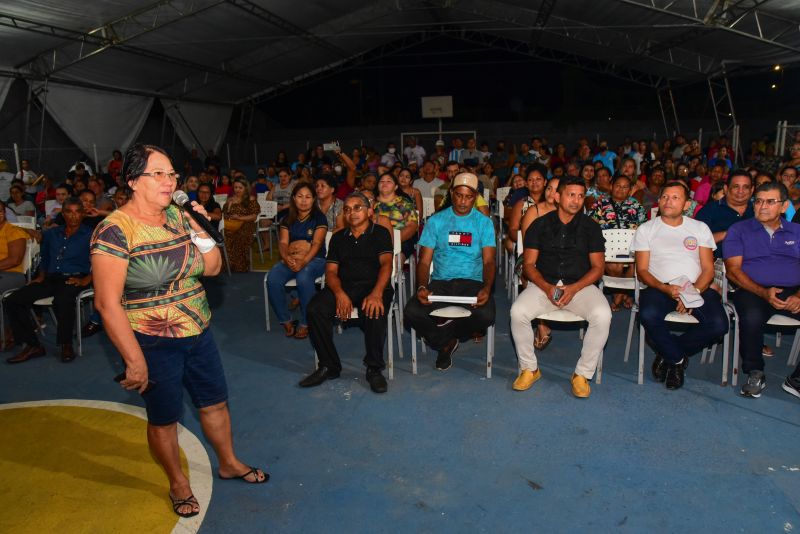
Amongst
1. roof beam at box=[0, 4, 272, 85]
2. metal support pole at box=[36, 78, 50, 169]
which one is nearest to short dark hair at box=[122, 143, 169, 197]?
roof beam at box=[0, 4, 272, 85]

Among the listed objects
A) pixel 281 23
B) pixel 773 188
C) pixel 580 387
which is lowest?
pixel 580 387

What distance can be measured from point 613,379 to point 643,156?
8.87m

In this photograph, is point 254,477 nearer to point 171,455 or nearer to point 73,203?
point 171,455

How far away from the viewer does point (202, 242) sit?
2.26 m

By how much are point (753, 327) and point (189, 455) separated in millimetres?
3406

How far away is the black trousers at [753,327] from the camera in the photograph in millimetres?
3514

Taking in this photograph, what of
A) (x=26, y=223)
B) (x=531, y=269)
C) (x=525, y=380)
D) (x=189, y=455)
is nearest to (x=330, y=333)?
(x=189, y=455)

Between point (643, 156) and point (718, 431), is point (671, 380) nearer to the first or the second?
point (718, 431)

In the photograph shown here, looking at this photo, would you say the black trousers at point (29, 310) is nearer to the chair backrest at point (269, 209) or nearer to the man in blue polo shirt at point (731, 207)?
the chair backrest at point (269, 209)

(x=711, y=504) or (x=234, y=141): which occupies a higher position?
(x=234, y=141)

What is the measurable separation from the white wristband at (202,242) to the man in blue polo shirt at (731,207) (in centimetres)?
373

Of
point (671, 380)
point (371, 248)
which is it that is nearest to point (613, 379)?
point (671, 380)

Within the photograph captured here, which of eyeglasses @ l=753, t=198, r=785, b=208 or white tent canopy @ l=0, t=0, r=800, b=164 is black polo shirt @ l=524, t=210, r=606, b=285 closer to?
eyeglasses @ l=753, t=198, r=785, b=208

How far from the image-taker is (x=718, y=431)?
3.05m
